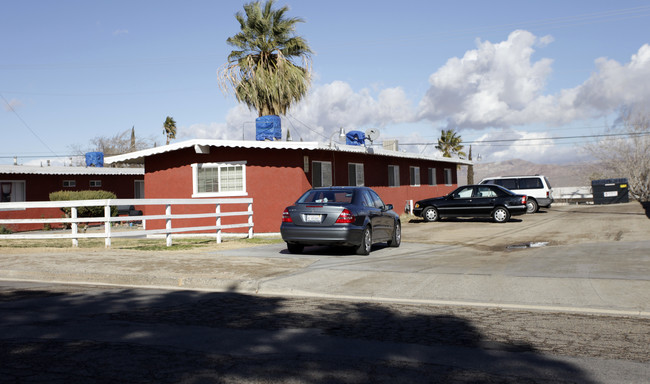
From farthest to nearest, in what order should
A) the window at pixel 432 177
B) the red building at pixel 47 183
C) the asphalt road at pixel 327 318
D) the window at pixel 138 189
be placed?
the window at pixel 432 177 → the window at pixel 138 189 → the red building at pixel 47 183 → the asphalt road at pixel 327 318

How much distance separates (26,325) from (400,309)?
422cm

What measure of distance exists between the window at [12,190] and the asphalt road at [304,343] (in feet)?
76.8

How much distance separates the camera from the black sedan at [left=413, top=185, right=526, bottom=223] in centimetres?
2494

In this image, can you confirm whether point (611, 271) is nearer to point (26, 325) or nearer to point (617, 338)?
point (617, 338)

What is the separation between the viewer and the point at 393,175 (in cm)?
2925

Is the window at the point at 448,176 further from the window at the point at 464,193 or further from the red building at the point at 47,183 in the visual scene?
the red building at the point at 47,183

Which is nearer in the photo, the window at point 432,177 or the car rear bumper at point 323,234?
the car rear bumper at point 323,234

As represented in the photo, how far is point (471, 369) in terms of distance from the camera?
15.1ft

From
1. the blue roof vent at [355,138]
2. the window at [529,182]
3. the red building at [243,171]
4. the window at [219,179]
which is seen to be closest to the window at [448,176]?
the window at [529,182]

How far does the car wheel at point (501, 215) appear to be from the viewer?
24969mm

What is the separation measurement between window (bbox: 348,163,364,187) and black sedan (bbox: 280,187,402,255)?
10579mm

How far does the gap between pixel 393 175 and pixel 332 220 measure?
16895 mm

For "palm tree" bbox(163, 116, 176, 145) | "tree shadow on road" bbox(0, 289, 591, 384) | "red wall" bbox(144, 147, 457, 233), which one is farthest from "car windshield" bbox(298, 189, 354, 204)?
"palm tree" bbox(163, 116, 176, 145)

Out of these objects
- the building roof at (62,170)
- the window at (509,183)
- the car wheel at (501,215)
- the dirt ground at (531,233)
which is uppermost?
the building roof at (62,170)
